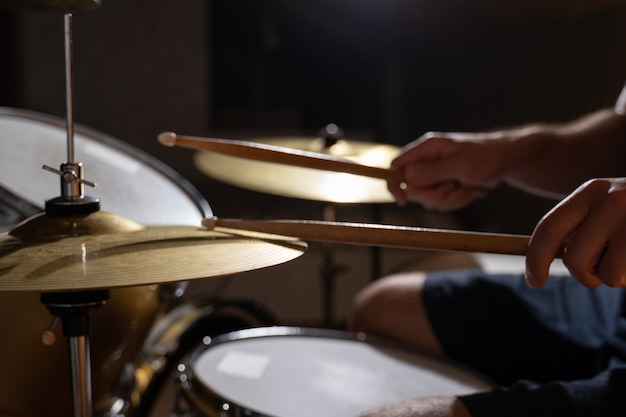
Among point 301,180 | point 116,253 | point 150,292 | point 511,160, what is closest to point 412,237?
point 116,253

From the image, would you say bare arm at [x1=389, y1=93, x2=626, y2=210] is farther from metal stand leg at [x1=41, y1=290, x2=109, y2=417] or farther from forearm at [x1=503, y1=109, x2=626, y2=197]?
metal stand leg at [x1=41, y1=290, x2=109, y2=417]

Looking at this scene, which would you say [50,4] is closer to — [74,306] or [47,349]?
[74,306]

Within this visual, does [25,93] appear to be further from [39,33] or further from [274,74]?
[274,74]

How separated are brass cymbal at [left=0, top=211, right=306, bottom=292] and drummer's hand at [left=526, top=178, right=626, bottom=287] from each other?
0.17m

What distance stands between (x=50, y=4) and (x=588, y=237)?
409 millimetres

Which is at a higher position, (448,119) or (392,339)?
(448,119)

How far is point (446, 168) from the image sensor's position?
0.88 m

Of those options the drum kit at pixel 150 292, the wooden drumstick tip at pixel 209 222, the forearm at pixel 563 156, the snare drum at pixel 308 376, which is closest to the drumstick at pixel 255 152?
the drum kit at pixel 150 292

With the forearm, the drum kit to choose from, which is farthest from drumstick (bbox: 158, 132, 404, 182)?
the forearm

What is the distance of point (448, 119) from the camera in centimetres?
282

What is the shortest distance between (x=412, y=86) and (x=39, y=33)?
1584 millimetres

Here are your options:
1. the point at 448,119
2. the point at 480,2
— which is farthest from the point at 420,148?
the point at 448,119

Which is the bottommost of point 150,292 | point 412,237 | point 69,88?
point 150,292

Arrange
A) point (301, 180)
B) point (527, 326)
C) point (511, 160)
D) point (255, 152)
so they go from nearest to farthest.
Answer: point (255, 152) → point (527, 326) → point (511, 160) → point (301, 180)
